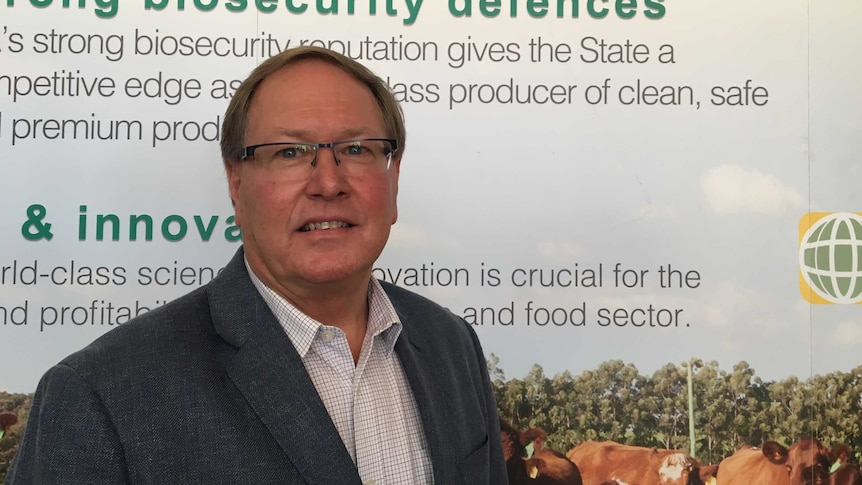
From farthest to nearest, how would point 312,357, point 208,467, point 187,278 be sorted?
point 187,278 → point 312,357 → point 208,467

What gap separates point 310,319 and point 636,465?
1515 millimetres

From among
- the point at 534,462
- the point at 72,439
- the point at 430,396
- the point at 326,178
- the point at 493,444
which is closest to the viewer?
the point at 72,439

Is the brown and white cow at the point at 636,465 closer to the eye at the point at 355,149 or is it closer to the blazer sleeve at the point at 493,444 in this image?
the blazer sleeve at the point at 493,444

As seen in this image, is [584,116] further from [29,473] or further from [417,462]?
[29,473]

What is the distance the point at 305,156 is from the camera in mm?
1545

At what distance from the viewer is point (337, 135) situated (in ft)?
5.08

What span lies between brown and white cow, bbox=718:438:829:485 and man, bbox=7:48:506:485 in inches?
47.2

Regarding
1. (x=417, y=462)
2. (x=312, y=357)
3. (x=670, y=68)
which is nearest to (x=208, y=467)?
(x=312, y=357)

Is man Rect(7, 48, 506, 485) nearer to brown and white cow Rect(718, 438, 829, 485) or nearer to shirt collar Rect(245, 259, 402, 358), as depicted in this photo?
shirt collar Rect(245, 259, 402, 358)

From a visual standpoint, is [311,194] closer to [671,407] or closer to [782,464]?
[671,407]

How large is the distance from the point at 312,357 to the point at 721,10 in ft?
6.31

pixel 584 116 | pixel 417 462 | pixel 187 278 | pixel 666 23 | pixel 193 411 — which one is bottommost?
pixel 417 462

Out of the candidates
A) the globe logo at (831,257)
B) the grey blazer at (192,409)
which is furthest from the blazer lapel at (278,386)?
the globe logo at (831,257)

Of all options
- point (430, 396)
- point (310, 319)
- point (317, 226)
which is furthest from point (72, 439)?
point (430, 396)
